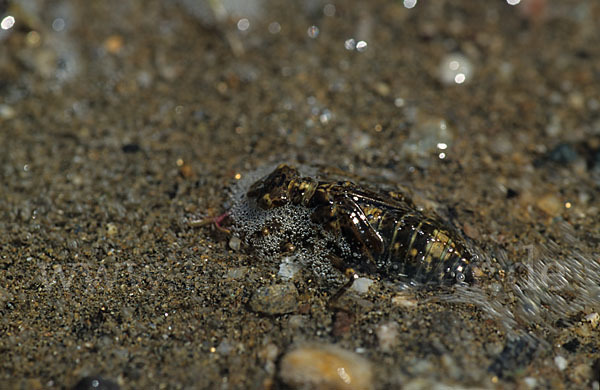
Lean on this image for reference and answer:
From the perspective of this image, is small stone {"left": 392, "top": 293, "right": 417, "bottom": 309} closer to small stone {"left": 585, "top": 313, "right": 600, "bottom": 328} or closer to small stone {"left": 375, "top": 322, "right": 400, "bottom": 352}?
small stone {"left": 375, "top": 322, "right": 400, "bottom": 352}

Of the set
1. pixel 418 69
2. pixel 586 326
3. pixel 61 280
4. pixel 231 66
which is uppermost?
pixel 418 69

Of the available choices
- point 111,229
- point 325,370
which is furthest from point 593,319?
point 111,229

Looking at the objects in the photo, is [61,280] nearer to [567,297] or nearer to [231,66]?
[231,66]

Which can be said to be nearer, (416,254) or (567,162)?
(416,254)

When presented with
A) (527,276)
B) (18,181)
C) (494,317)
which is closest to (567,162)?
(527,276)

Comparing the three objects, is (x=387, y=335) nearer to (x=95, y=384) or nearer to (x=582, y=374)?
(x=582, y=374)

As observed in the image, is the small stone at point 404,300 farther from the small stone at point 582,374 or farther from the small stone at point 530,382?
the small stone at point 582,374
